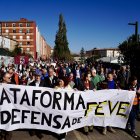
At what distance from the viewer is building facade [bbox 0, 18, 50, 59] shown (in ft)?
392

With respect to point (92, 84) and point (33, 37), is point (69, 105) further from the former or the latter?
point (33, 37)

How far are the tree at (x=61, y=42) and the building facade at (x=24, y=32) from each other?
15.3 m

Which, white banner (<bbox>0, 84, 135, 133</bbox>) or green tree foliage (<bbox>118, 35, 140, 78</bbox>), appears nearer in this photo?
white banner (<bbox>0, 84, 135, 133</bbox>)

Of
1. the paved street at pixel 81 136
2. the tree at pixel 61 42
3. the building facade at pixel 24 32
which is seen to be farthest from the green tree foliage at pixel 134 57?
the building facade at pixel 24 32

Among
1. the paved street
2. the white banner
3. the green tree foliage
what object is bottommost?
the paved street

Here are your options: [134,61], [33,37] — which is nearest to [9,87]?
[134,61]

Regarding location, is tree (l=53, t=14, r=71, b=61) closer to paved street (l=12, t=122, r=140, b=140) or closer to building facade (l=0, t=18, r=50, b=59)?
building facade (l=0, t=18, r=50, b=59)

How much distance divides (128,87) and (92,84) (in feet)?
3.95

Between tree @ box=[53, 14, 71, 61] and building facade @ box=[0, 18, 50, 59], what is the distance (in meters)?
15.3

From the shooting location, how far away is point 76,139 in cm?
786

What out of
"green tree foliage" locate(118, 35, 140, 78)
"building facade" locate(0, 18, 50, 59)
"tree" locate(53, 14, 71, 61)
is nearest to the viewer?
"green tree foliage" locate(118, 35, 140, 78)

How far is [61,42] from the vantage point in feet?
346

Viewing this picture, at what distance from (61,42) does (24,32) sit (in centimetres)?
2244

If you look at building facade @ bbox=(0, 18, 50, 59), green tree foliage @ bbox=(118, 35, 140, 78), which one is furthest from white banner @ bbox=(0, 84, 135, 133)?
building facade @ bbox=(0, 18, 50, 59)
